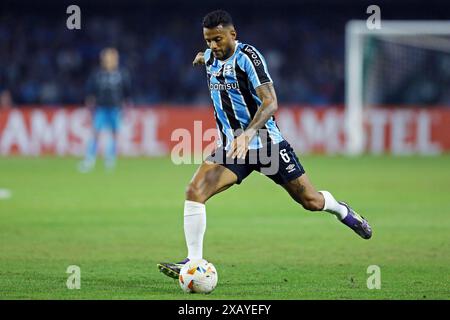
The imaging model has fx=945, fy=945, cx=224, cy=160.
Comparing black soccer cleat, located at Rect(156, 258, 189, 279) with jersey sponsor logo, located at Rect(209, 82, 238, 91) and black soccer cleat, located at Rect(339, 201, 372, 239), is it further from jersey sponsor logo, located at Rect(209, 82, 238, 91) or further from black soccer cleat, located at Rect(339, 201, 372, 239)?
black soccer cleat, located at Rect(339, 201, 372, 239)

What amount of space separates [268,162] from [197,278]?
1.36 metres

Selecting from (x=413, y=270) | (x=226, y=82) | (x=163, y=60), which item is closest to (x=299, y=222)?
(x=413, y=270)

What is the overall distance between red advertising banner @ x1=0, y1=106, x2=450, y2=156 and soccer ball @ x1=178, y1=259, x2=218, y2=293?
17.6m

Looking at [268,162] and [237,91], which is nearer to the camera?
[237,91]

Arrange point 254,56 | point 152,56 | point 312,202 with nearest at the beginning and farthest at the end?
point 254,56
point 312,202
point 152,56

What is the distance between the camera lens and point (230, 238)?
10992 mm

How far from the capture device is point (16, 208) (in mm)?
13617

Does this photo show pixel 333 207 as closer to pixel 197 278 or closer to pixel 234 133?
pixel 234 133

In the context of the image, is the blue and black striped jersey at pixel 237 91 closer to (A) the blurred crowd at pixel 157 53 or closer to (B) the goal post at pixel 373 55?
(B) the goal post at pixel 373 55

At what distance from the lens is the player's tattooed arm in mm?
7574

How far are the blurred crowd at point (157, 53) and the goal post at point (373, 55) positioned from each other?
2985mm

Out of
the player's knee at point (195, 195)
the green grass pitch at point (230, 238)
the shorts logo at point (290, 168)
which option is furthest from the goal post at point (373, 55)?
the player's knee at point (195, 195)

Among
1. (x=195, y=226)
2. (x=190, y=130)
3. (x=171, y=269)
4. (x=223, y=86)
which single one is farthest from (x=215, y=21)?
(x=190, y=130)
